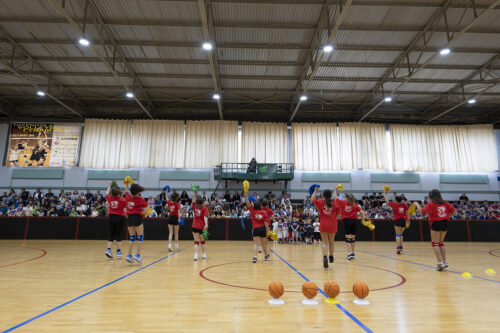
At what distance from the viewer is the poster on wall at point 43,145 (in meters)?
24.0

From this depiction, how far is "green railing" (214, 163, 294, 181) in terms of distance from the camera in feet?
77.4

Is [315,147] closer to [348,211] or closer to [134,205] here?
[348,211]

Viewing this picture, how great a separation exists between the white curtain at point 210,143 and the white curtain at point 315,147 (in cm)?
557

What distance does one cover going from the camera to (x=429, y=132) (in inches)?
1008

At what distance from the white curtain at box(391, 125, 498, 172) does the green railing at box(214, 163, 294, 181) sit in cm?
1007

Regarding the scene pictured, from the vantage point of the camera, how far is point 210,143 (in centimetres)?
2519

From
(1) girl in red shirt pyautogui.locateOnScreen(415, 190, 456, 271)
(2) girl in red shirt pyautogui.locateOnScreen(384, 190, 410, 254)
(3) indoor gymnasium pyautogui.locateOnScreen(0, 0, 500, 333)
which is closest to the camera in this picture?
(3) indoor gymnasium pyautogui.locateOnScreen(0, 0, 500, 333)

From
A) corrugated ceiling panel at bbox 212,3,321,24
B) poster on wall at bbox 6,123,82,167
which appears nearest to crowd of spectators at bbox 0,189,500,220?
poster on wall at bbox 6,123,82,167

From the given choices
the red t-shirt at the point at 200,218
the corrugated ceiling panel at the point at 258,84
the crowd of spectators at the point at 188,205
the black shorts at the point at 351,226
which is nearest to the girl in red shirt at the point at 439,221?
the black shorts at the point at 351,226

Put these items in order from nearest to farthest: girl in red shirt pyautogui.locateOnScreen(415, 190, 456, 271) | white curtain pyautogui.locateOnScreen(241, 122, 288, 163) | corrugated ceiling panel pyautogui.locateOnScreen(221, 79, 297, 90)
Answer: girl in red shirt pyautogui.locateOnScreen(415, 190, 456, 271) < corrugated ceiling panel pyautogui.locateOnScreen(221, 79, 297, 90) < white curtain pyautogui.locateOnScreen(241, 122, 288, 163)

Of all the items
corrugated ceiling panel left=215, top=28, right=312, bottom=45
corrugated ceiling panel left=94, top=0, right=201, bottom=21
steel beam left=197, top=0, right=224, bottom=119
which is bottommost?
steel beam left=197, top=0, right=224, bottom=119

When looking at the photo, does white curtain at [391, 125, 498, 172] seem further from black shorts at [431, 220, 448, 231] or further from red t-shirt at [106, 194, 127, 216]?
red t-shirt at [106, 194, 127, 216]

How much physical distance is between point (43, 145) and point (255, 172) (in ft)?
60.7

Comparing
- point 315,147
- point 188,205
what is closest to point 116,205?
point 188,205
